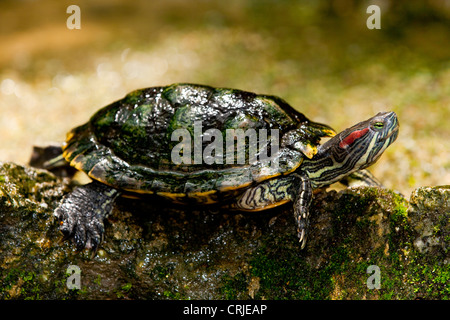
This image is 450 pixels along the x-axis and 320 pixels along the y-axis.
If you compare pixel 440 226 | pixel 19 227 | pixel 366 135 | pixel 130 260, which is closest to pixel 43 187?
pixel 19 227

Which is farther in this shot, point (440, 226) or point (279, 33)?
point (279, 33)

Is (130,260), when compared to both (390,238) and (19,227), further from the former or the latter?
(390,238)

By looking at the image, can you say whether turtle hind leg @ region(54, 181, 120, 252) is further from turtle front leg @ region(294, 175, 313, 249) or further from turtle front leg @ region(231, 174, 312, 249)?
turtle front leg @ region(294, 175, 313, 249)

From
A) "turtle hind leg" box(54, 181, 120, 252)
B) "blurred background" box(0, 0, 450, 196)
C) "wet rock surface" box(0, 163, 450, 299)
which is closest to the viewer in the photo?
"wet rock surface" box(0, 163, 450, 299)

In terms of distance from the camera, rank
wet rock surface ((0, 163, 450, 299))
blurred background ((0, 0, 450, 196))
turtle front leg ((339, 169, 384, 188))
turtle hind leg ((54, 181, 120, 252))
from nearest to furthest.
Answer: wet rock surface ((0, 163, 450, 299))
turtle hind leg ((54, 181, 120, 252))
turtle front leg ((339, 169, 384, 188))
blurred background ((0, 0, 450, 196))

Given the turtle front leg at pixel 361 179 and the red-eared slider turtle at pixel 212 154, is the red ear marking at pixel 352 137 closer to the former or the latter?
the red-eared slider turtle at pixel 212 154

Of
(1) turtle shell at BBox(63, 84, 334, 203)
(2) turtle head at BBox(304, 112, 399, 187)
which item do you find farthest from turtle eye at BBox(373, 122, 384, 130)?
(1) turtle shell at BBox(63, 84, 334, 203)

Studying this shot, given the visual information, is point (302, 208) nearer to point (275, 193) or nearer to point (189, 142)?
point (275, 193)
